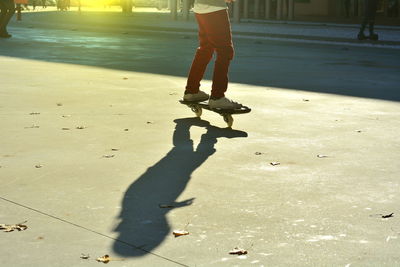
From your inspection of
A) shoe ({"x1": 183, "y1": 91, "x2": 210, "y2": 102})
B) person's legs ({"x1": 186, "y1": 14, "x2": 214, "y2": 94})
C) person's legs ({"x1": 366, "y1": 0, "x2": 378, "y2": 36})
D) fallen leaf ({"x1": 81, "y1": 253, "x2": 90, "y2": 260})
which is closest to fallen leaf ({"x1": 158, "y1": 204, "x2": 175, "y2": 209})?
fallen leaf ({"x1": 81, "y1": 253, "x2": 90, "y2": 260})

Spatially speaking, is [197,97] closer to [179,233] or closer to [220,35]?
[220,35]

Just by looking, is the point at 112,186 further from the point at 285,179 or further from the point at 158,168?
the point at 285,179

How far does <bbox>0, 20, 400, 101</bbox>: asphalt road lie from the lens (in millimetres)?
13375

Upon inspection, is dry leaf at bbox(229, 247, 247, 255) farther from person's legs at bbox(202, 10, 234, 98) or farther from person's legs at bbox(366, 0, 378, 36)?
person's legs at bbox(366, 0, 378, 36)

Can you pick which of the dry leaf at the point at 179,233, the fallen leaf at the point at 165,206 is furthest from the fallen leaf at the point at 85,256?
the fallen leaf at the point at 165,206

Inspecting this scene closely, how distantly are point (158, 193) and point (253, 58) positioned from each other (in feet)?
40.4

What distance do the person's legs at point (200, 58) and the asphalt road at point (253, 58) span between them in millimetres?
3229

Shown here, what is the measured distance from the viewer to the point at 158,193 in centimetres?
604

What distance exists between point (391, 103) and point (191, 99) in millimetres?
2900

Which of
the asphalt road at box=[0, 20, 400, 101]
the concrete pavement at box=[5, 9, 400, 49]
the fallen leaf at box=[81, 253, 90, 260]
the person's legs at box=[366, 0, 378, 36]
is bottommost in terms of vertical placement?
the concrete pavement at box=[5, 9, 400, 49]

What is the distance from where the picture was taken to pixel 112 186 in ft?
20.4

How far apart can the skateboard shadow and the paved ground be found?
0.01 meters

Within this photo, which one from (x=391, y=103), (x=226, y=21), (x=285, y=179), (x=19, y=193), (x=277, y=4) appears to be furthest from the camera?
(x=277, y=4)

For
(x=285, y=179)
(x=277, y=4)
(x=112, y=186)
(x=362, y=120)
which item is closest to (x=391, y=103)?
(x=362, y=120)
